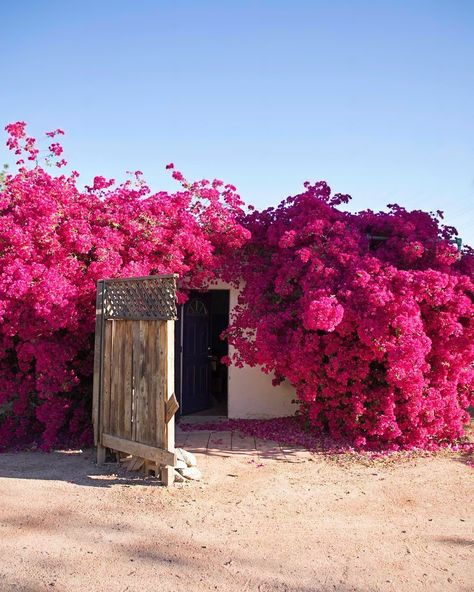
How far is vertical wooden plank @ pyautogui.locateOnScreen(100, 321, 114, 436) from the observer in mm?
6621

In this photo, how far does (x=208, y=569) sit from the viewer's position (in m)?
3.91

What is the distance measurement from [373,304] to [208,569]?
395cm

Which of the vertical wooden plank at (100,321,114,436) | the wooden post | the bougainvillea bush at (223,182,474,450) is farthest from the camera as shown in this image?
the bougainvillea bush at (223,182,474,450)

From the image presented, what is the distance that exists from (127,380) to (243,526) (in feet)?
7.50

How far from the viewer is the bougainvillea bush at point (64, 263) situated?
22.5 feet

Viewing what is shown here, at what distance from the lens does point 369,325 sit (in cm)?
680

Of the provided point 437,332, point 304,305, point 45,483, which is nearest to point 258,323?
point 304,305

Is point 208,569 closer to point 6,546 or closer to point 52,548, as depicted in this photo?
point 52,548

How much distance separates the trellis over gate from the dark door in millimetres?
3062

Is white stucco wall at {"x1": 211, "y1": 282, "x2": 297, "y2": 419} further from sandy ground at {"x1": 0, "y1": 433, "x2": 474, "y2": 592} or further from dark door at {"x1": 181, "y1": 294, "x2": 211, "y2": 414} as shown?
sandy ground at {"x1": 0, "y1": 433, "x2": 474, "y2": 592}

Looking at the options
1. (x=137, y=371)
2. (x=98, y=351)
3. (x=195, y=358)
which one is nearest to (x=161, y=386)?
(x=137, y=371)

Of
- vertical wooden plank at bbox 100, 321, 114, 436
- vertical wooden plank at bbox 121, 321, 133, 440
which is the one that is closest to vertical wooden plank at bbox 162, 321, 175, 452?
vertical wooden plank at bbox 121, 321, 133, 440

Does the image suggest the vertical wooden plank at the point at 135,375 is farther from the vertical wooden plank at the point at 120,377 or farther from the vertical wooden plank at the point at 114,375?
the vertical wooden plank at the point at 114,375

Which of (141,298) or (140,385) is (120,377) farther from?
(141,298)
